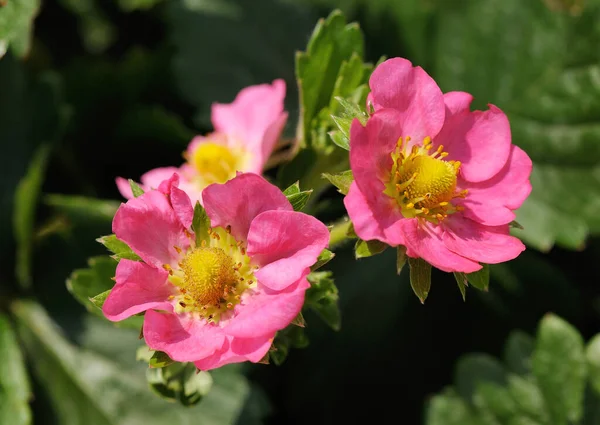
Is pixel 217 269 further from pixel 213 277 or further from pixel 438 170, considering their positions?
pixel 438 170

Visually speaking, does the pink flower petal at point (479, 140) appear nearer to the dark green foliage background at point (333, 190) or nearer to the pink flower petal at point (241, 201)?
the pink flower petal at point (241, 201)

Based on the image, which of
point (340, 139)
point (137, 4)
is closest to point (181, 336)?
point (340, 139)

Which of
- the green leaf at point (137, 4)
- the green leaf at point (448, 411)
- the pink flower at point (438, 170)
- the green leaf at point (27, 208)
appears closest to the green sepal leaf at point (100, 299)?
the pink flower at point (438, 170)

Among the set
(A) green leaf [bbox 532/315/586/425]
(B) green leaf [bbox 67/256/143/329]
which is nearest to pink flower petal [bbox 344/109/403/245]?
(B) green leaf [bbox 67/256/143/329]

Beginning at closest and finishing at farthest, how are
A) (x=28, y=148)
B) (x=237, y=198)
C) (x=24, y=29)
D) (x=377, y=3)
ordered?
(x=237, y=198)
(x=24, y=29)
(x=28, y=148)
(x=377, y=3)

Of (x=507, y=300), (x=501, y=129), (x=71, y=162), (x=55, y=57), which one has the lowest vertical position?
(x=507, y=300)

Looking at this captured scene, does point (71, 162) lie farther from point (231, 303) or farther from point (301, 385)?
point (231, 303)

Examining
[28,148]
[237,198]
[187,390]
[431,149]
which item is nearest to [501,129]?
[431,149]
